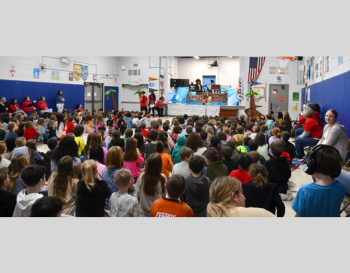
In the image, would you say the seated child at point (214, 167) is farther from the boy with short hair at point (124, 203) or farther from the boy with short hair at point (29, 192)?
the boy with short hair at point (29, 192)

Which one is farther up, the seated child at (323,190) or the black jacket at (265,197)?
the seated child at (323,190)

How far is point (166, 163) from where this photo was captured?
4266 millimetres

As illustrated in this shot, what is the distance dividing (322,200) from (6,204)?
2707 mm

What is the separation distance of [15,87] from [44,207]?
540 inches

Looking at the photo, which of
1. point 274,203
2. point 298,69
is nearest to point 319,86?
point 298,69

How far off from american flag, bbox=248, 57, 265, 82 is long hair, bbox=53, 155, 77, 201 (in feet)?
49.6

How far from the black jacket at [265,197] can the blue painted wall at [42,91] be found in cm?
1363

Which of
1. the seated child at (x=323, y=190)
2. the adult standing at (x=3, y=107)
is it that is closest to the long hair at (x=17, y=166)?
the seated child at (x=323, y=190)

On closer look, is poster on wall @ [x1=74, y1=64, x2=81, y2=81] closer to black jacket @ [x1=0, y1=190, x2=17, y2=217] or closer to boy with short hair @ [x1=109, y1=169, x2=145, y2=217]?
black jacket @ [x1=0, y1=190, x2=17, y2=217]

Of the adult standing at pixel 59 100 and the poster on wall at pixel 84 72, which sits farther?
the poster on wall at pixel 84 72

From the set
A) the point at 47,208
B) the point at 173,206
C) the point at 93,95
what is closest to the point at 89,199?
the point at 47,208

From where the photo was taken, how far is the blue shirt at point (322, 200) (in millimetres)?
2129

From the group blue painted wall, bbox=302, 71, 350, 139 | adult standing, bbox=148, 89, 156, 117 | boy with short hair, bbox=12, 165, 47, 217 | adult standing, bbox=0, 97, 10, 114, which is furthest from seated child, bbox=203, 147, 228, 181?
adult standing, bbox=148, 89, 156, 117

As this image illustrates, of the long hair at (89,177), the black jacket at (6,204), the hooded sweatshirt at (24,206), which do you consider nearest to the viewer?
the hooded sweatshirt at (24,206)
